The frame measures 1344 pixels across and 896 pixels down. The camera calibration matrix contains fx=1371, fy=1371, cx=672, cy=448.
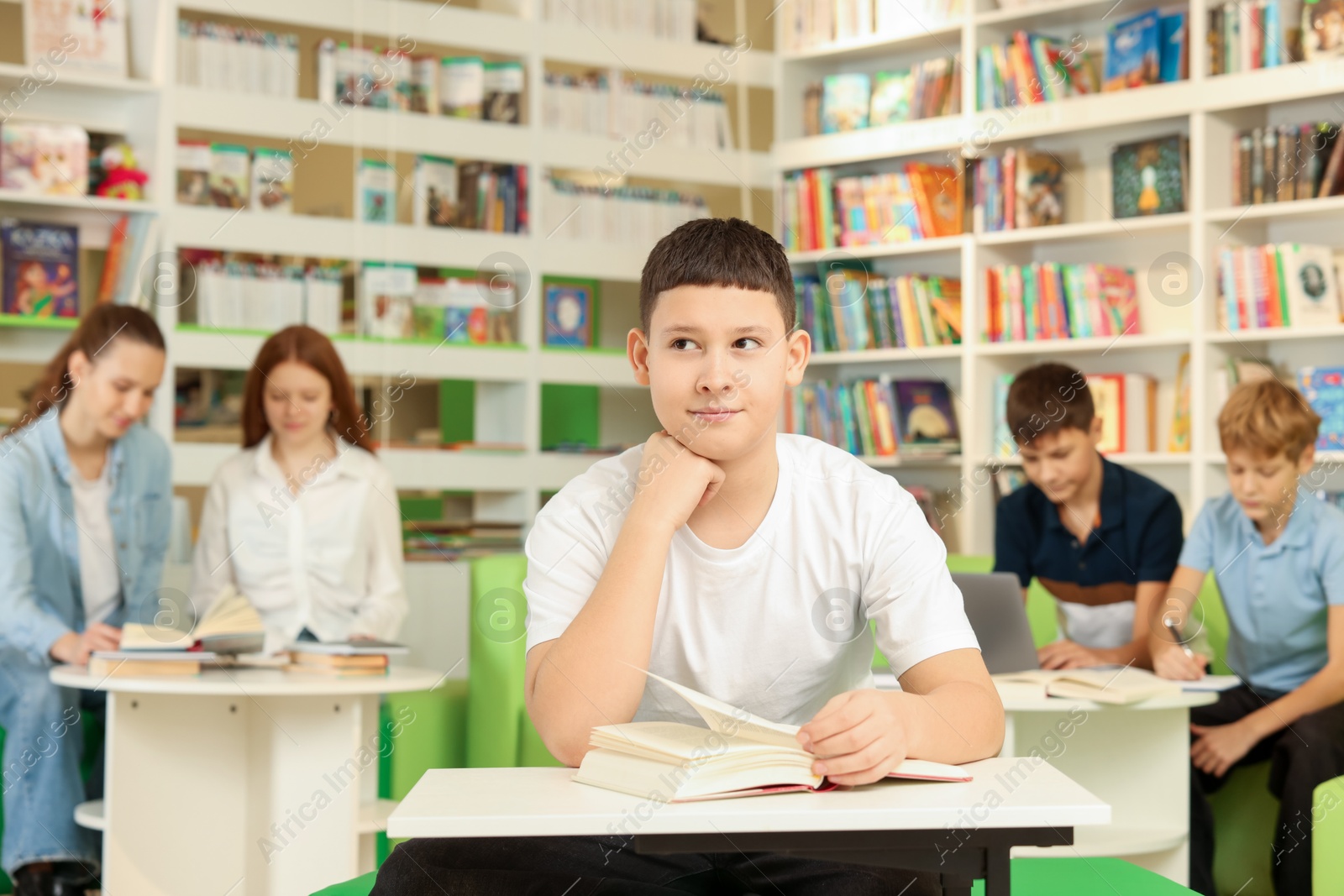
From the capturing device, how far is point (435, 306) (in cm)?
487

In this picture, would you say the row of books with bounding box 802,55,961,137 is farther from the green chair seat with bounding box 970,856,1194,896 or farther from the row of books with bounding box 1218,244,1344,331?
the green chair seat with bounding box 970,856,1194,896

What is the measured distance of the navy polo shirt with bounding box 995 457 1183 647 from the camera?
3.40 metres

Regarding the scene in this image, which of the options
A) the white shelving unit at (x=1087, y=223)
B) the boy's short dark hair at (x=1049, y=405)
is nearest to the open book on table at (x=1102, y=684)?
the boy's short dark hair at (x=1049, y=405)

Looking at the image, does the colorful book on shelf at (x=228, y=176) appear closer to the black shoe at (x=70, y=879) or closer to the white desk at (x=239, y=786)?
the white desk at (x=239, y=786)

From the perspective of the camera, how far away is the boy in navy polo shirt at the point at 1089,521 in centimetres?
336

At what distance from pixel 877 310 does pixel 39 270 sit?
2882 millimetres

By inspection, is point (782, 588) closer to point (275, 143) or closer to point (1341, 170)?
point (1341, 170)

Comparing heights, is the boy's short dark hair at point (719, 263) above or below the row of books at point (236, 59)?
below

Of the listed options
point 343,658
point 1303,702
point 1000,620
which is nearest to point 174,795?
point 343,658

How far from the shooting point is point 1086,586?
3.49 metres

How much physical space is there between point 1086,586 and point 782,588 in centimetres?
203

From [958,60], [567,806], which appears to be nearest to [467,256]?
[958,60]

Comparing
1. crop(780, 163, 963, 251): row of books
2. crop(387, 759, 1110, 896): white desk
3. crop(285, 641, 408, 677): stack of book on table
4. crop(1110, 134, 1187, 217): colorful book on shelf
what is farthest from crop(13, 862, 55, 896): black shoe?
crop(1110, 134, 1187, 217): colorful book on shelf

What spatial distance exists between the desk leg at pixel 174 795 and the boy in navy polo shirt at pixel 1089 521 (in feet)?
6.67
